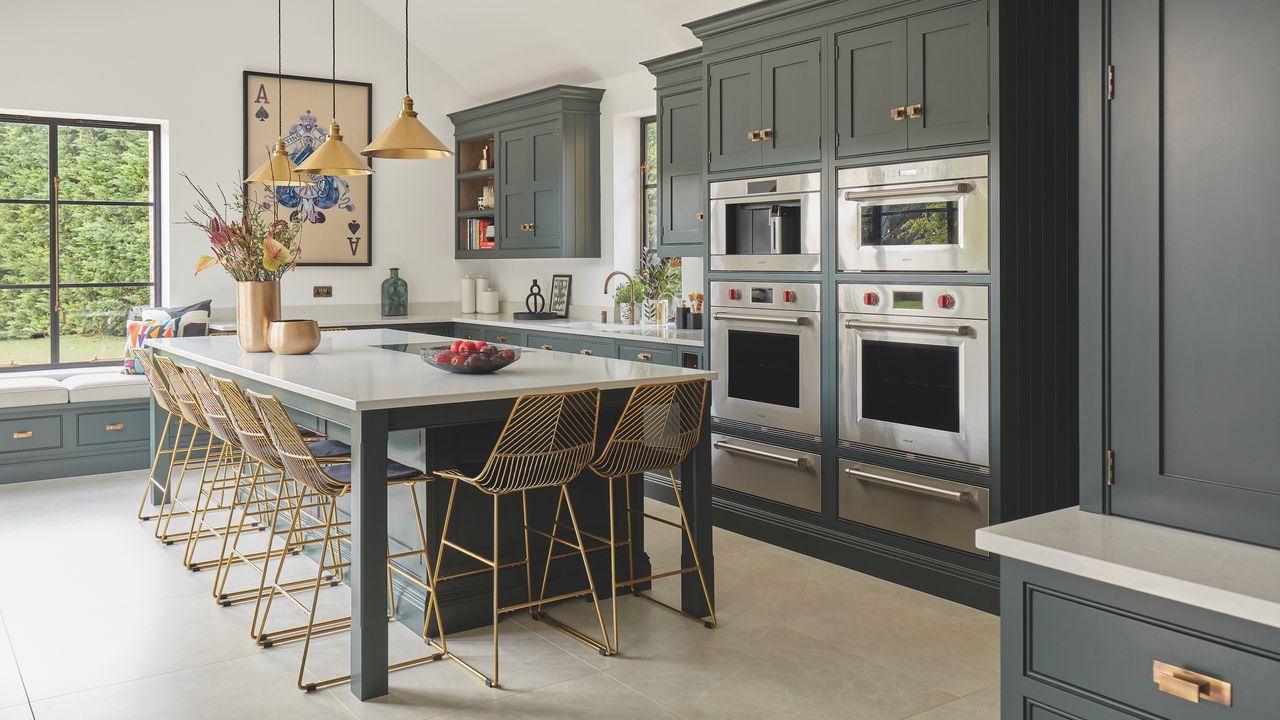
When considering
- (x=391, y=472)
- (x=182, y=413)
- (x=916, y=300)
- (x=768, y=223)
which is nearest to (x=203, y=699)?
(x=391, y=472)

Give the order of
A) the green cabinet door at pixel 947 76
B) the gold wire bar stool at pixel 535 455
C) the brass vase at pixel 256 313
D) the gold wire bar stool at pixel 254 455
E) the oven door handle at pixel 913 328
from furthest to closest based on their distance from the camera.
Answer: the brass vase at pixel 256 313 → the oven door handle at pixel 913 328 → the green cabinet door at pixel 947 76 → the gold wire bar stool at pixel 254 455 → the gold wire bar stool at pixel 535 455

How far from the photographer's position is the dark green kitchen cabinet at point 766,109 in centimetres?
469

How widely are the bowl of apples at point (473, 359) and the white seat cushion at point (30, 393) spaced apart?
3.76 metres

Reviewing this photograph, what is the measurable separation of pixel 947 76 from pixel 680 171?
2.14 meters

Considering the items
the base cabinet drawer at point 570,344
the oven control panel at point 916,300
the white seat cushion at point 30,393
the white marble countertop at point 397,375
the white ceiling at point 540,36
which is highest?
the white ceiling at point 540,36

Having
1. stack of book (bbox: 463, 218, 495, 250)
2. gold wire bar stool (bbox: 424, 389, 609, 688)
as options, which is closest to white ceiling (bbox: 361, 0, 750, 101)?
stack of book (bbox: 463, 218, 495, 250)

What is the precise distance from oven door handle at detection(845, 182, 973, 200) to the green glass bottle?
186 inches

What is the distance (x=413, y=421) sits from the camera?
3369 mm

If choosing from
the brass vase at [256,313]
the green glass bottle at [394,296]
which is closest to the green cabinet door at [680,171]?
the brass vase at [256,313]

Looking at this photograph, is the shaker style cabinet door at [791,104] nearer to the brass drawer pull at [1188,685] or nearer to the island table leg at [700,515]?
the island table leg at [700,515]

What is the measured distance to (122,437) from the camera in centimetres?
680

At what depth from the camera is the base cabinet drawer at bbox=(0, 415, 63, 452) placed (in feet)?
21.0

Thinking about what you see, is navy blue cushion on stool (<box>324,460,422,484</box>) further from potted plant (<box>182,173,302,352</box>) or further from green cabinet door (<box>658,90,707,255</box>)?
green cabinet door (<box>658,90,707,255</box>)

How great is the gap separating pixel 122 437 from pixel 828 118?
5.02 meters
